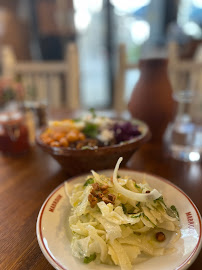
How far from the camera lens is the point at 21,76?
84.9 inches

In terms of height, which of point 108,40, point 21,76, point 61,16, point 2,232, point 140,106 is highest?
point 61,16

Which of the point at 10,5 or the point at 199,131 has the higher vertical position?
the point at 10,5

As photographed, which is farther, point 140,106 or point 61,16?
point 61,16

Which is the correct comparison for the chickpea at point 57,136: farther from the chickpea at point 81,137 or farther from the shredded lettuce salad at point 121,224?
the shredded lettuce salad at point 121,224

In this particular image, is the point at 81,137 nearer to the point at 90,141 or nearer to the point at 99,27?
the point at 90,141

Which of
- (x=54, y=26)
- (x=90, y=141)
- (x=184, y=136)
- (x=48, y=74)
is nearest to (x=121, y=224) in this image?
(x=90, y=141)

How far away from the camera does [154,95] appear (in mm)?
1031

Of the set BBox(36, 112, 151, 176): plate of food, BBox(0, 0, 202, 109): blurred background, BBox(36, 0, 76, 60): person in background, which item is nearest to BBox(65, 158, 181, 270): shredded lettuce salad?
BBox(36, 112, 151, 176): plate of food

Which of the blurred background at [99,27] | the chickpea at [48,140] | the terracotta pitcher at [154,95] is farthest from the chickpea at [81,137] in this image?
the blurred background at [99,27]

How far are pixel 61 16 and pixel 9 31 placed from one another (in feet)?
2.78

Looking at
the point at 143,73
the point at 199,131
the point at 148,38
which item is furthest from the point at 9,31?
the point at 199,131

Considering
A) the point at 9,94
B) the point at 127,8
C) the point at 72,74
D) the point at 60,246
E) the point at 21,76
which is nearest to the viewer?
the point at 60,246

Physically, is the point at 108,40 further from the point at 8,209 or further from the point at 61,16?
the point at 8,209

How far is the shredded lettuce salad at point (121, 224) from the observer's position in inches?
17.1
